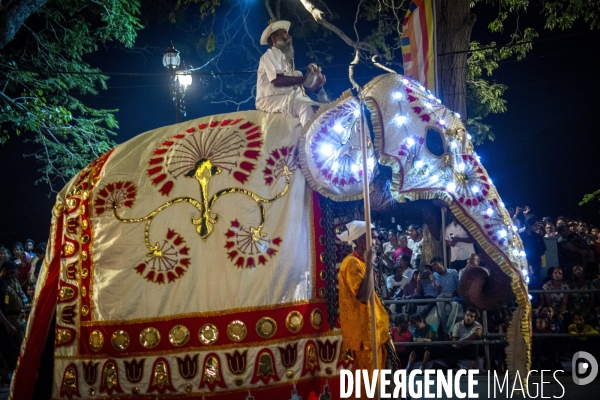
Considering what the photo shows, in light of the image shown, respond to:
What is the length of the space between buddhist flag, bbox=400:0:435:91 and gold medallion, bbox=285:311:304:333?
14.8 ft

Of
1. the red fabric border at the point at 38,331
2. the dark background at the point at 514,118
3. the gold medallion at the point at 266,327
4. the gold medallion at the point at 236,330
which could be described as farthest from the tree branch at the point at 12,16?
the dark background at the point at 514,118

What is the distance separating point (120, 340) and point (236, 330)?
1008 mm

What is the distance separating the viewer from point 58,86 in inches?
552

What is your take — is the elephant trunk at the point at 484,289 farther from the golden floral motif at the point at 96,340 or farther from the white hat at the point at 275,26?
the golden floral motif at the point at 96,340

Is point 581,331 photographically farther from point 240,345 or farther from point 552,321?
point 240,345

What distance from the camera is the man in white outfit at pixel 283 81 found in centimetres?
635

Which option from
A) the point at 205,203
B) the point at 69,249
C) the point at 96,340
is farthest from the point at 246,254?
the point at 69,249

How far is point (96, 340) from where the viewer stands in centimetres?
619

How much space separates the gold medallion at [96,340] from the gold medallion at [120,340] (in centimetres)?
11

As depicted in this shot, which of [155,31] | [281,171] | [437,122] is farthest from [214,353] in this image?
[155,31]

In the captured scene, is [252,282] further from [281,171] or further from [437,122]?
[437,122]

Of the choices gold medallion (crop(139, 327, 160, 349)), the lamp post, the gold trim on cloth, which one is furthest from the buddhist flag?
gold medallion (crop(139, 327, 160, 349))

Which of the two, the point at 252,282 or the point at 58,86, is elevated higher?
the point at 58,86

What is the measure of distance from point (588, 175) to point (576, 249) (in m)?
8.69
